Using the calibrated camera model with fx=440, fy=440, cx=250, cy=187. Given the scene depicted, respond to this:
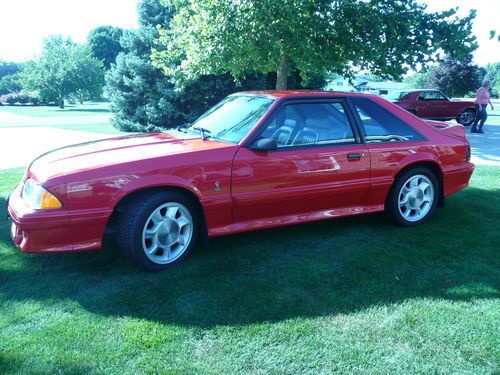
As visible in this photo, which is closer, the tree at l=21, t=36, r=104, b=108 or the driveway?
the driveway

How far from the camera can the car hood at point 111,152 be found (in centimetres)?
348

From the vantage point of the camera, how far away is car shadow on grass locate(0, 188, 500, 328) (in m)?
3.11

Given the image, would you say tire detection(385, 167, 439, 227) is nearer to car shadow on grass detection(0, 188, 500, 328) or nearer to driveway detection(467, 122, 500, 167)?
car shadow on grass detection(0, 188, 500, 328)

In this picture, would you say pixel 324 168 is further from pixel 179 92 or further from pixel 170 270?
pixel 179 92

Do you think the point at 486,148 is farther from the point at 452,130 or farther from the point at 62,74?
the point at 62,74

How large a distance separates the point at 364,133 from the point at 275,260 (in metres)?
1.63

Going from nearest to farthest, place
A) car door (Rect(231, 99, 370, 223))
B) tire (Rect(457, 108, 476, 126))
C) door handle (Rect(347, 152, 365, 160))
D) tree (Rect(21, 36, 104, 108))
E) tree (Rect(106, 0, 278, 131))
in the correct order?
car door (Rect(231, 99, 370, 223)) < door handle (Rect(347, 152, 365, 160)) < tree (Rect(106, 0, 278, 131)) < tire (Rect(457, 108, 476, 126)) < tree (Rect(21, 36, 104, 108))

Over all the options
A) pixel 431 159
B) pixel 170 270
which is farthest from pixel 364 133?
pixel 170 270

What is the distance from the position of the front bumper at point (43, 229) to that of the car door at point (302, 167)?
1.38m

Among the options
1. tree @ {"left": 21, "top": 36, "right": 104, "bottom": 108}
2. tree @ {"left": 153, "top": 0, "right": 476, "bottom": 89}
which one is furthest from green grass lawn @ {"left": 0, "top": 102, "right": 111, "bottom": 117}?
tree @ {"left": 153, "top": 0, "right": 476, "bottom": 89}

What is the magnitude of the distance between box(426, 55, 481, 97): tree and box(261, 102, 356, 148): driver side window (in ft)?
139

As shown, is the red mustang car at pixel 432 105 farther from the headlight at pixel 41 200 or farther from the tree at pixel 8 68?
the tree at pixel 8 68

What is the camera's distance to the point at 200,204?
149 inches

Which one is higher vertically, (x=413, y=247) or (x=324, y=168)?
(x=324, y=168)
